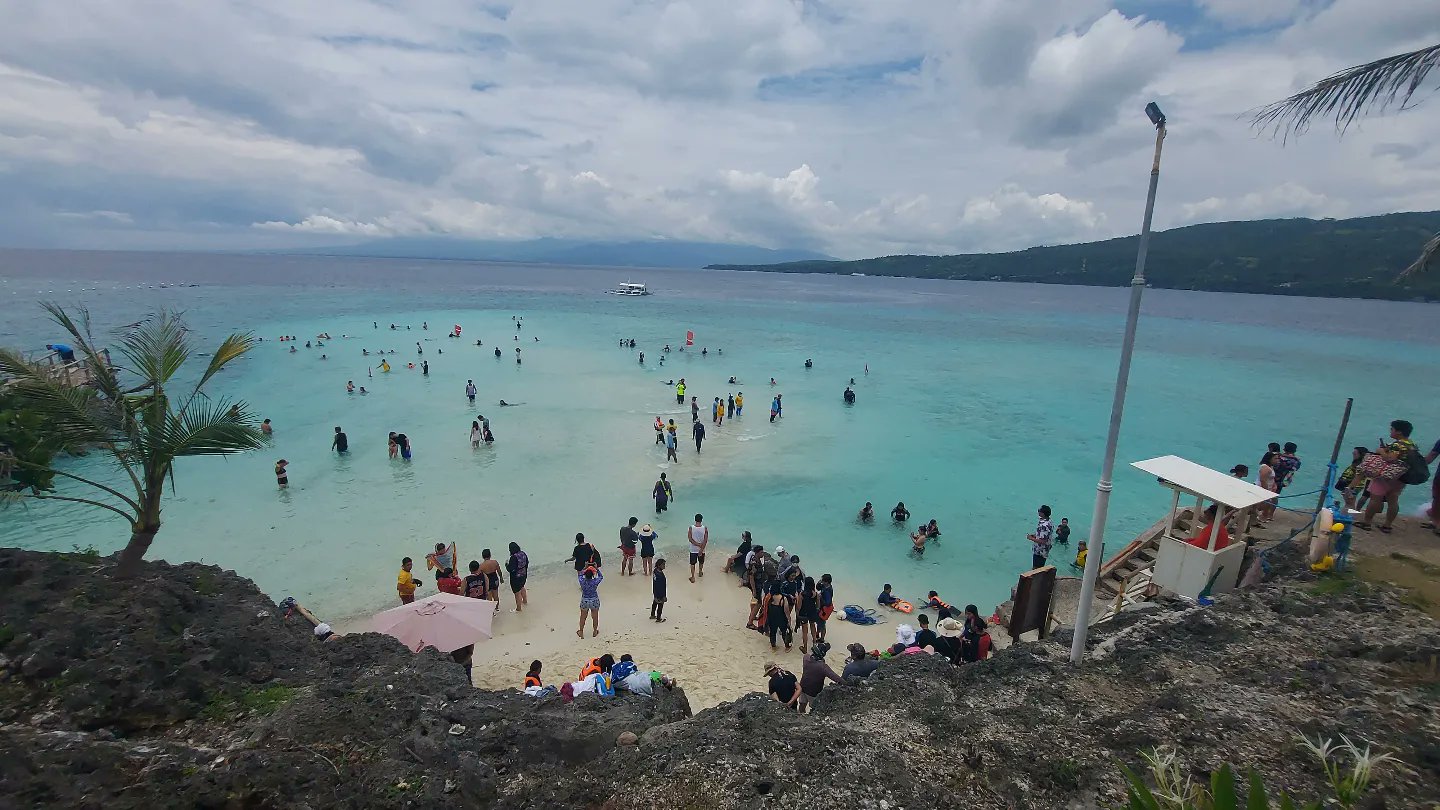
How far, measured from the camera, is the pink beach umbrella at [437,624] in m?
9.33

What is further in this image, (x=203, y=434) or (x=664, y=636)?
(x=664, y=636)

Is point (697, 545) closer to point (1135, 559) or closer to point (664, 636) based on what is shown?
point (664, 636)

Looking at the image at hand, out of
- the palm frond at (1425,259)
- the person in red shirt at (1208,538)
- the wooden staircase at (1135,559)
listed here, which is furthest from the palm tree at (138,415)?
the palm frond at (1425,259)

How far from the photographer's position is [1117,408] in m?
7.25

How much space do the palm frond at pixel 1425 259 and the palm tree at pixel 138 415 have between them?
51.2 ft

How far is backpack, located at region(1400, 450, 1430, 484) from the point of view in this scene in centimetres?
1031

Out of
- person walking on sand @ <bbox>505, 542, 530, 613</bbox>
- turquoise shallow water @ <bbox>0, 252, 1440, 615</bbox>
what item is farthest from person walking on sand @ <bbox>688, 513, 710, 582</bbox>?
person walking on sand @ <bbox>505, 542, 530, 613</bbox>

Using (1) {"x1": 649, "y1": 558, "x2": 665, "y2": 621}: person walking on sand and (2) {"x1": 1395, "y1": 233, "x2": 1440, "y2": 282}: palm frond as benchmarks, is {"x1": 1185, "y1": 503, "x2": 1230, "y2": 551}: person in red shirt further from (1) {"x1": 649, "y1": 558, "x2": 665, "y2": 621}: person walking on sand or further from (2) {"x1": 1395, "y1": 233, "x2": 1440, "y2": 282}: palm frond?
(1) {"x1": 649, "y1": 558, "x2": 665, "y2": 621}: person walking on sand

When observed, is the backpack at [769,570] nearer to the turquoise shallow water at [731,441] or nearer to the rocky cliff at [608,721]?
the turquoise shallow water at [731,441]

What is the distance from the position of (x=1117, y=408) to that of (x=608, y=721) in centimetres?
663

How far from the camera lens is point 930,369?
49.7 m

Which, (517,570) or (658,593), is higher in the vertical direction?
(517,570)

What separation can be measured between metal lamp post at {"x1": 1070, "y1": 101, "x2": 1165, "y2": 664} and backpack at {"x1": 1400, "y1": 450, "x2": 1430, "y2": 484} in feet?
22.9

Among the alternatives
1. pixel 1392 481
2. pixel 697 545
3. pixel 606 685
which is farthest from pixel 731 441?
pixel 1392 481
